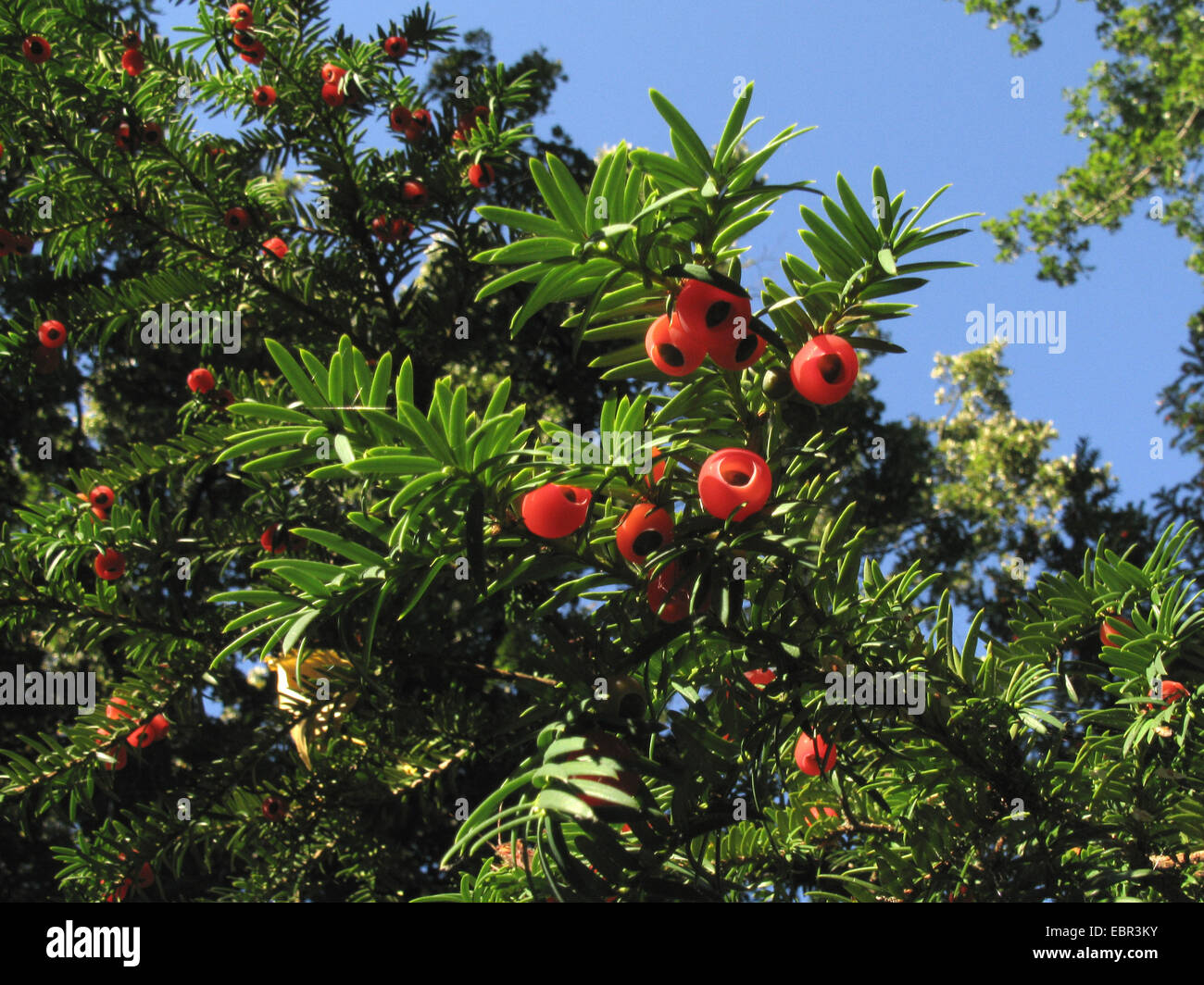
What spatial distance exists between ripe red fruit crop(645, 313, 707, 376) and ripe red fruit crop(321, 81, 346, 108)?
2197 mm

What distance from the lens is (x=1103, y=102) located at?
8148mm

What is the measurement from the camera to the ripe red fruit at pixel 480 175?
9.11 ft

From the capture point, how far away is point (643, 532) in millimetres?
1052

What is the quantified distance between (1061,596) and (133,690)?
6.88ft

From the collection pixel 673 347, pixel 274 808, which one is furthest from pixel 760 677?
pixel 274 808

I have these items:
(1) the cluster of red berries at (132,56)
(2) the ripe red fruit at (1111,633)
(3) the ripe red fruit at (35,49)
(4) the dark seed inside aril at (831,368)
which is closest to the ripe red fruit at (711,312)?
(4) the dark seed inside aril at (831,368)

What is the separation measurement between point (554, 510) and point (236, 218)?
219cm

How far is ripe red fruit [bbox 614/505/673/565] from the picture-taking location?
1.05 meters

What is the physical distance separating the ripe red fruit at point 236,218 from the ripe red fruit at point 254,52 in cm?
57

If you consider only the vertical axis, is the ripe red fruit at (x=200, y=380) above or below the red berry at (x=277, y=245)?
below

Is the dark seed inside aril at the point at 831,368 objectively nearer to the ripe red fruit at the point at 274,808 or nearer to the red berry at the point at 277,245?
the ripe red fruit at the point at 274,808

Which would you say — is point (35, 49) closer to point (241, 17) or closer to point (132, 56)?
point (132, 56)

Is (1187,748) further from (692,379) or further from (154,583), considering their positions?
(154,583)

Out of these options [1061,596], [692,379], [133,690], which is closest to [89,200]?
[133,690]
